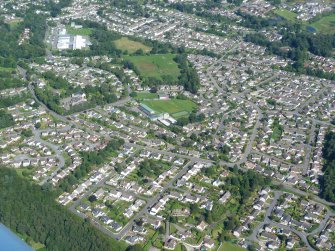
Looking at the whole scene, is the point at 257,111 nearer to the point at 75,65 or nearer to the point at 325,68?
the point at 325,68

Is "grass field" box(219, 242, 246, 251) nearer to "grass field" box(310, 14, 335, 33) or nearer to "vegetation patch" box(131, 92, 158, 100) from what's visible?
"vegetation patch" box(131, 92, 158, 100)

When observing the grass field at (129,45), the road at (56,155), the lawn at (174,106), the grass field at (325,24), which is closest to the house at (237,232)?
the road at (56,155)

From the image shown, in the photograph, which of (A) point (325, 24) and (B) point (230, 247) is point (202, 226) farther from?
(A) point (325, 24)

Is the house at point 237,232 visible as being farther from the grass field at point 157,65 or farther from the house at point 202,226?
the grass field at point 157,65

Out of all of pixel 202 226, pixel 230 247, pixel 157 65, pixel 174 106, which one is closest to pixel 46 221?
pixel 202 226

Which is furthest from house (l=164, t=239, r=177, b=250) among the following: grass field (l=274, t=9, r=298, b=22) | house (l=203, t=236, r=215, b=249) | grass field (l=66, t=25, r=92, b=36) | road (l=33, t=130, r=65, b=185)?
grass field (l=274, t=9, r=298, b=22)

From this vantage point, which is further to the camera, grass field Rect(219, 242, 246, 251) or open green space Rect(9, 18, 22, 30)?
open green space Rect(9, 18, 22, 30)

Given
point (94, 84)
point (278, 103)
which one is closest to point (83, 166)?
point (94, 84)
